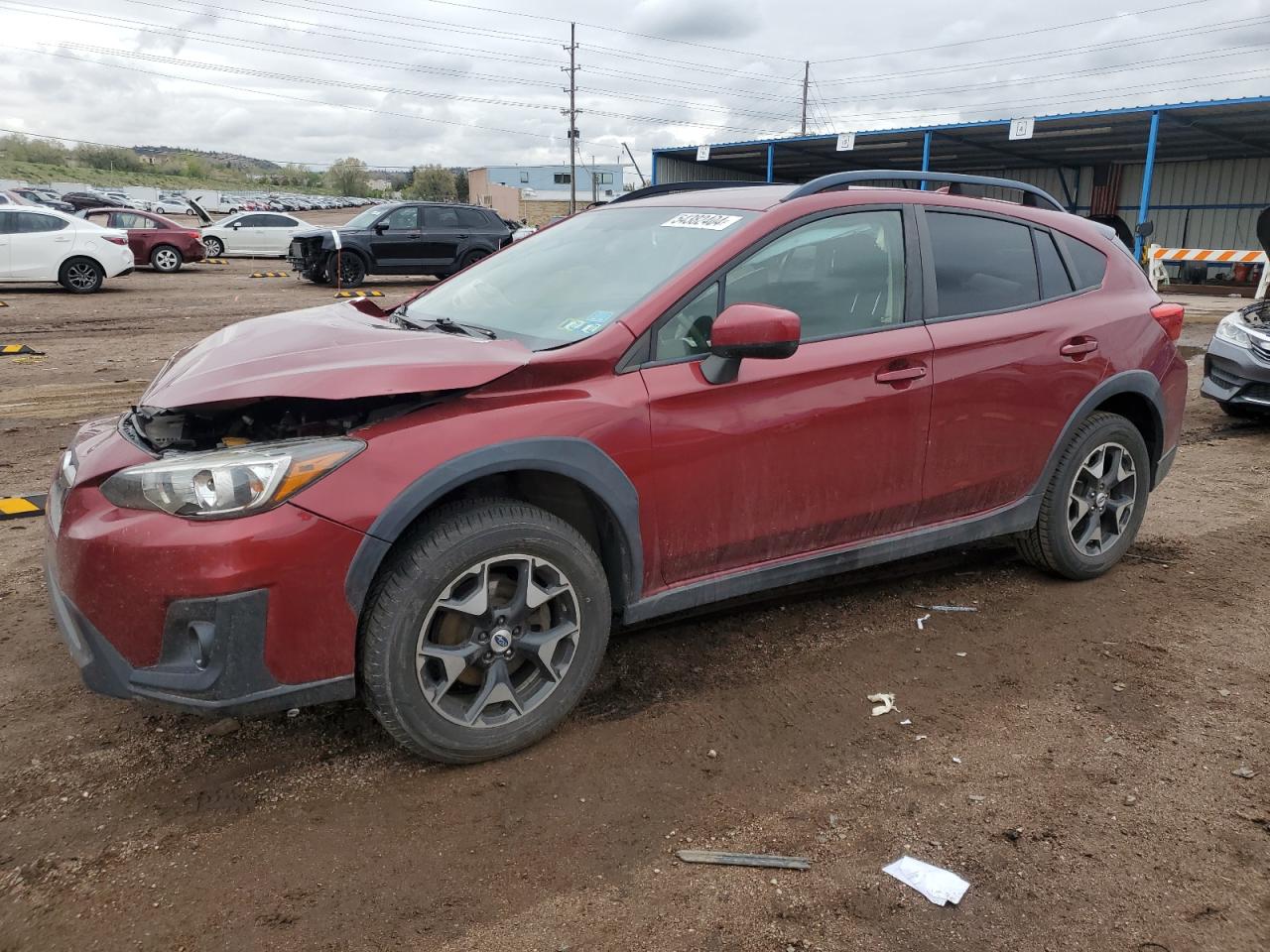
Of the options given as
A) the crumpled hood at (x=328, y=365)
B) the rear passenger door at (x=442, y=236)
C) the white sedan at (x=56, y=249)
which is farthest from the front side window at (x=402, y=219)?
the crumpled hood at (x=328, y=365)

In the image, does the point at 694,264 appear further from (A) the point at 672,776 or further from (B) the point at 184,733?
(B) the point at 184,733

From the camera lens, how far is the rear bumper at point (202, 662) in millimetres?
2469

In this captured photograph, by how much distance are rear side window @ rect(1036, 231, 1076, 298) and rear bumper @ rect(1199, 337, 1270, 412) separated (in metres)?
4.70

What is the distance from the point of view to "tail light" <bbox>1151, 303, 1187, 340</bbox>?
4484 millimetres

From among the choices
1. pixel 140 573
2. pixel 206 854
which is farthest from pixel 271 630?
pixel 206 854

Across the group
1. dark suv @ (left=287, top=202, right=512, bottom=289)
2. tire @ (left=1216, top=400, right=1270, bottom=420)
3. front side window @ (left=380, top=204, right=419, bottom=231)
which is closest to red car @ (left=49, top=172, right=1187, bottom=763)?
tire @ (left=1216, top=400, right=1270, bottom=420)

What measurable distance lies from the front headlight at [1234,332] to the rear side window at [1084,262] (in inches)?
180

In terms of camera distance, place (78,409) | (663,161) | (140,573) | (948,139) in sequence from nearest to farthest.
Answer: (140,573) < (78,409) < (948,139) < (663,161)

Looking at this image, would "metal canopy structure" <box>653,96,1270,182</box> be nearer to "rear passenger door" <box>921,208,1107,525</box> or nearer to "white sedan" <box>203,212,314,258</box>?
"white sedan" <box>203,212,314,258</box>

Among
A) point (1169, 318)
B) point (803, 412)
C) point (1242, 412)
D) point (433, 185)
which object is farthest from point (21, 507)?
point (433, 185)

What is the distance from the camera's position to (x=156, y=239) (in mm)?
21906

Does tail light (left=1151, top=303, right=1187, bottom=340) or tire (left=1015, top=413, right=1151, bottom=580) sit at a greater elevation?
tail light (left=1151, top=303, right=1187, bottom=340)

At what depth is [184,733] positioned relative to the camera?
3.09 meters

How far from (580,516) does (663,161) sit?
108ft
